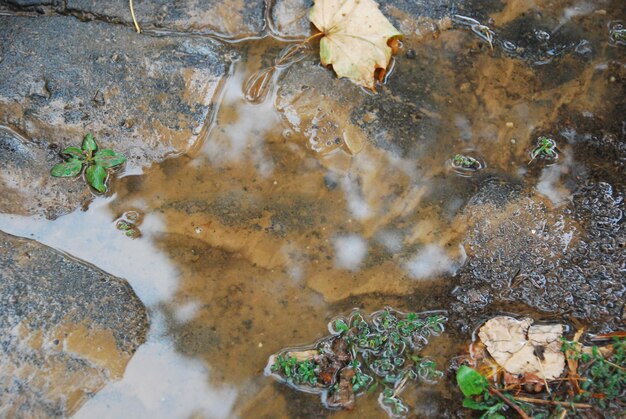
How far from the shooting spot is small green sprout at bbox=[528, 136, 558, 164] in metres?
2.96

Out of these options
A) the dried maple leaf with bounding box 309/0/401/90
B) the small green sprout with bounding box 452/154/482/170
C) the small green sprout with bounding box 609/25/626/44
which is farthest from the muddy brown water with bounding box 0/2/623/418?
the small green sprout with bounding box 609/25/626/44

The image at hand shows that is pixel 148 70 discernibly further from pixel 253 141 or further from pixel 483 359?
pixel 483 359

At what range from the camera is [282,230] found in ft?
9.40

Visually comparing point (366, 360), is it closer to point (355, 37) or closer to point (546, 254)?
point (546, 254)

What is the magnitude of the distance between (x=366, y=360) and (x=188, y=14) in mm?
1904

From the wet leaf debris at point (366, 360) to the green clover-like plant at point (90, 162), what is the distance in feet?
3.83

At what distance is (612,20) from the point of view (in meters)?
3.21

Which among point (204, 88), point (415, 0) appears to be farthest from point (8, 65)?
point (415, 0)

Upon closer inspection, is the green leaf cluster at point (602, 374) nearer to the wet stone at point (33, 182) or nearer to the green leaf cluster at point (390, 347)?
the green leaf cluster at point (390, 347)

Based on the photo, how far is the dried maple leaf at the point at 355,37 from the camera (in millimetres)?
2988

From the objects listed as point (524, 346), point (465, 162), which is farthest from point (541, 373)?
point (465, 162)

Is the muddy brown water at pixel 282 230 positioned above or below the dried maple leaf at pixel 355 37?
below

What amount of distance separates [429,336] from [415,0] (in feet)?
5.61

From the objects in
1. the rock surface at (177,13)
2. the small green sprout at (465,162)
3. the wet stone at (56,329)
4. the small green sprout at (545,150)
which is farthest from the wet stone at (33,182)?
the small green sprout at (545,150)
